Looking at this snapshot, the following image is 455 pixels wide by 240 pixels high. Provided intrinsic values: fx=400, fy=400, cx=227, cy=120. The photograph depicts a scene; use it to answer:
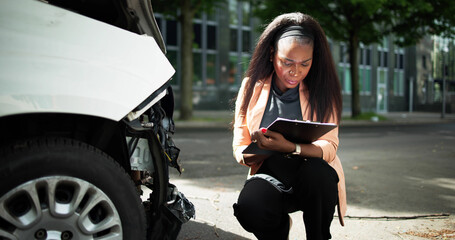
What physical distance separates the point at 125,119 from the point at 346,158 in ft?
19.9

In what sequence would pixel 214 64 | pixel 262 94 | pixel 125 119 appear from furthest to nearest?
1. pixel 214 64
2. pixel 262 94
3. pixel 125 119

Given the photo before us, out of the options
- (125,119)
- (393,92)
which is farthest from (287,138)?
(393,92)

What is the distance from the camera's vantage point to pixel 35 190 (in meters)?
1.55

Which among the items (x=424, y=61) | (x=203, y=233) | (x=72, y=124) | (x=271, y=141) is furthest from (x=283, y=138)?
(x=424, y=61)

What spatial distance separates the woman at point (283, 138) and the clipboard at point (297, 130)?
37mm

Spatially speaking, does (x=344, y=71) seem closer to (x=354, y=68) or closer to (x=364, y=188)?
(x=354, y=68)

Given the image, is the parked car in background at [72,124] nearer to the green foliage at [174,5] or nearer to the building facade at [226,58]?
the green foliage at [174,5]

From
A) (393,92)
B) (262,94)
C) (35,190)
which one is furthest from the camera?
(393,92)

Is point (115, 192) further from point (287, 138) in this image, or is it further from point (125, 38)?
point (287, 138)

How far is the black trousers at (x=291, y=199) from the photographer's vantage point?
219 centimetres

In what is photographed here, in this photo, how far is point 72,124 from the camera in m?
1.81

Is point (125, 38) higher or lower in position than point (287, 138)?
higher

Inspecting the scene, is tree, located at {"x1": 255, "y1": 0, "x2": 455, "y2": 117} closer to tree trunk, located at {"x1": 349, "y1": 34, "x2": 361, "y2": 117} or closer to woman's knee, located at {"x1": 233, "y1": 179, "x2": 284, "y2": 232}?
tree trunk, located at {"x1": 349, "y1": 34, "x2": 361, "y2": 117}

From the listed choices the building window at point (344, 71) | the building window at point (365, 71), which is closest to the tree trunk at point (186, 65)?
the building window at point (344, 71)
